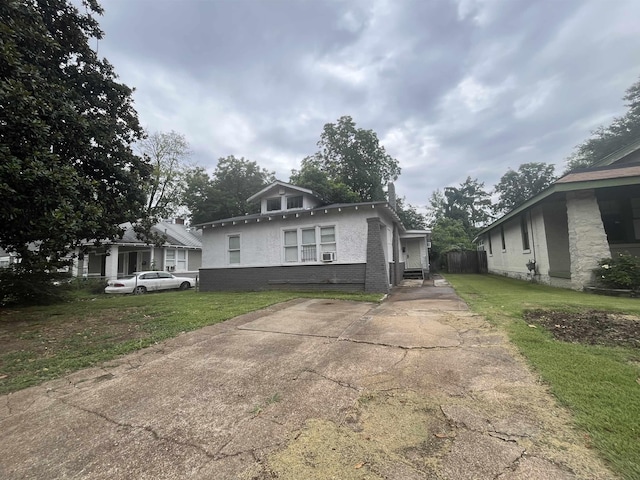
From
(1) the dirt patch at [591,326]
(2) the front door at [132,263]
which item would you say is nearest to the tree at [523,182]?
(1) the dirt patch at [591,326]

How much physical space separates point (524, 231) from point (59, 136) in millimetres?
17959

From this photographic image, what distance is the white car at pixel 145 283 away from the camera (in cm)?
1584

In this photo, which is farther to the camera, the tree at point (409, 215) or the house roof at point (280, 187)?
the tree at point (409, 215)

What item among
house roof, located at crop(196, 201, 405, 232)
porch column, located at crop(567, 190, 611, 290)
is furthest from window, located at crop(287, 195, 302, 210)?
porch column, located at crop(567, 190, 611, 290)

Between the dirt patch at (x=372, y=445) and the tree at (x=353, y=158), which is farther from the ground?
the tree at (x=353, y=158)

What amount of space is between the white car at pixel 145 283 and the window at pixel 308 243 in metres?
9.61

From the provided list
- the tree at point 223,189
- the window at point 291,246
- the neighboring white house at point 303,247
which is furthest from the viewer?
the tree at point 223,189

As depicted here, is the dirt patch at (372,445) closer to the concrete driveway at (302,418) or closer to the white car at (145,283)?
the concrete driveway at (302,418)

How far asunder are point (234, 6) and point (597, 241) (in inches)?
571

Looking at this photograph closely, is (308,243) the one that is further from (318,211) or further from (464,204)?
(464,204)

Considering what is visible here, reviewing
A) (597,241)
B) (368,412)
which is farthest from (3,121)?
(597,241)

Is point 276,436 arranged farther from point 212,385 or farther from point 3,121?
point 3,121

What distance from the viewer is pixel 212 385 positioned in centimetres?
336

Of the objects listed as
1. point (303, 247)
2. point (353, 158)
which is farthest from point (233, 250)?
point (353, 158)
